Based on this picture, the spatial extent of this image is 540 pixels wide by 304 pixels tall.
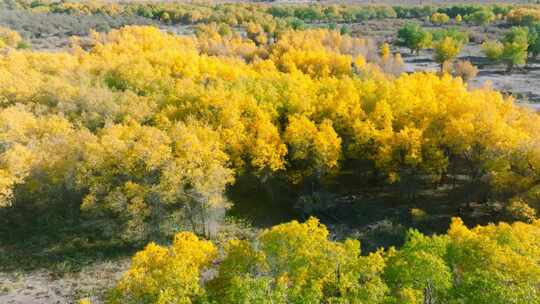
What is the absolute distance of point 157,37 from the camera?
111312 mm

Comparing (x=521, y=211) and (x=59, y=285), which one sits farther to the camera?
(x=521, y=211)

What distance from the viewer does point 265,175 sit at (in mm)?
58625

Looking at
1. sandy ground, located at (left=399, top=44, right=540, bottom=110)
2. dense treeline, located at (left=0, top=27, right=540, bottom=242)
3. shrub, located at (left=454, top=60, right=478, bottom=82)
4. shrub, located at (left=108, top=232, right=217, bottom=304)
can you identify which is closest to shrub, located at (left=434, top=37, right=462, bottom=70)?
sandy ground, located at (left=399, top=44, right=540, bottom=110)

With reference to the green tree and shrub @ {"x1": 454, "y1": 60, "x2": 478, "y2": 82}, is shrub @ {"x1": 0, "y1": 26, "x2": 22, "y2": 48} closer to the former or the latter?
shrub @ {"x1": 454, "y1": 60, "x2": 478, "y2": 82}

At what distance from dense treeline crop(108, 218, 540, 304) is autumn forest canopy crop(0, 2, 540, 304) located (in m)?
0.10

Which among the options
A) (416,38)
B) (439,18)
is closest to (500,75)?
(416,38)

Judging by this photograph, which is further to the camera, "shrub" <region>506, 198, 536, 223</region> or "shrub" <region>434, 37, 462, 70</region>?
"shrub" <region>434, 37, 462, 70</region>

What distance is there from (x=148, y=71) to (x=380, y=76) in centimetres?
3996

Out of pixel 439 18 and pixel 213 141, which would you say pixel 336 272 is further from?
pixel 439 18

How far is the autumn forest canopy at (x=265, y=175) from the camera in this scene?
2889 centimetres

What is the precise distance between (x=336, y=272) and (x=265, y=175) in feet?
97.6

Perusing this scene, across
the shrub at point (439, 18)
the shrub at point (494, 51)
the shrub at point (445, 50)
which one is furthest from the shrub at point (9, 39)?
the shrub at point (439, 18)

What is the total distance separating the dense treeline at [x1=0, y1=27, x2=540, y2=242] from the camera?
47938 mm

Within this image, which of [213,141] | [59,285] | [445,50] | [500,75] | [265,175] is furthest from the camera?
[500,75]
